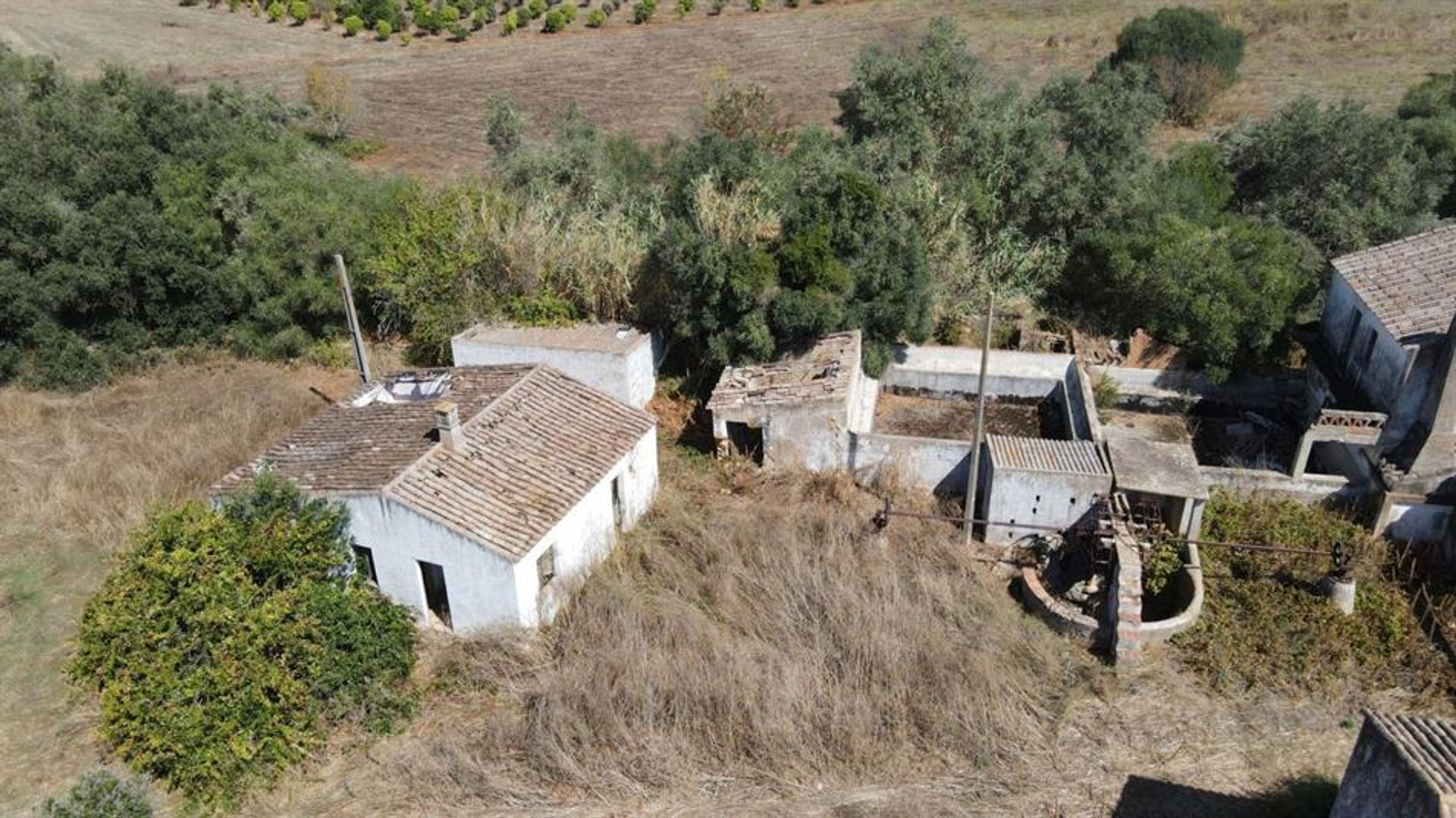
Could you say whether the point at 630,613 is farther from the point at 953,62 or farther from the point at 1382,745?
the point at 953,62

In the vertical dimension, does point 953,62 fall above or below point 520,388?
above

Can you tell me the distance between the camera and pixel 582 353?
22.2m

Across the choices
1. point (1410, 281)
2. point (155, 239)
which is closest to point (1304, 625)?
point (1410, 281)

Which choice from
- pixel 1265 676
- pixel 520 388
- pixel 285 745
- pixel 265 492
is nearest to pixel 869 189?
pixel 520 388

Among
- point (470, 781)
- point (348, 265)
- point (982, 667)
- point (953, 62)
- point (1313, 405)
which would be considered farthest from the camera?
point (953, 62)

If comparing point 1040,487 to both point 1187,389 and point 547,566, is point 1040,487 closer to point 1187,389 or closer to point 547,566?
point 1187,389

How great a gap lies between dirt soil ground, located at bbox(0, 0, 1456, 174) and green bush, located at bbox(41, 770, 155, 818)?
97.4 ft

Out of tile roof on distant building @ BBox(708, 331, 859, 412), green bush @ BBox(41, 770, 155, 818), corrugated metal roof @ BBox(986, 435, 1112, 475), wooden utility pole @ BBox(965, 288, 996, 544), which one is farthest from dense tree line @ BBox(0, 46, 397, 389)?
corrugated metal roof @ BBox(986, 435, 1112, 475)

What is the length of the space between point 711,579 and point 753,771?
3.98m

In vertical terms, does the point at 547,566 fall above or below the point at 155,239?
below

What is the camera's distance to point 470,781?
13.6 m

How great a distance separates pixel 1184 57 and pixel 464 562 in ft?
142

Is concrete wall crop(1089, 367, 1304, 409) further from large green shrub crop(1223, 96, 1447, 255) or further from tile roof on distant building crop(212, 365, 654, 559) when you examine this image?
tile roof on distant building crop(212, 365, 654, 559)

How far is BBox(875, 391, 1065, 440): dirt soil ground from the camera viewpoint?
22.1 meters
